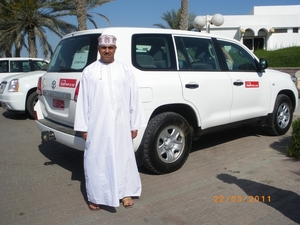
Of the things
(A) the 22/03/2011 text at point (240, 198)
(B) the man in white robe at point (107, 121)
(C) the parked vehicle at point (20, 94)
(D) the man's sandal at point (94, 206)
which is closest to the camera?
(B) the man in white robe at point (107, 121)

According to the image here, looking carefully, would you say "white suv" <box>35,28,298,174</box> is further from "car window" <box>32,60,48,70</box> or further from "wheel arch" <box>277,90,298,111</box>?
"car window" <box>32,60,48,70</box>

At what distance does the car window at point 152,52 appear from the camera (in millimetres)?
3990

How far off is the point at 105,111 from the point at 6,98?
20.8ft

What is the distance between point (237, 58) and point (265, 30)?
25.6m

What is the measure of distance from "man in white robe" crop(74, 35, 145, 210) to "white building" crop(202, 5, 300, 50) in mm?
25994

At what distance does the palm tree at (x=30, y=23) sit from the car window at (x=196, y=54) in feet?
Result: 49.1

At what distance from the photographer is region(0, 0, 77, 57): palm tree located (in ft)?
57.1

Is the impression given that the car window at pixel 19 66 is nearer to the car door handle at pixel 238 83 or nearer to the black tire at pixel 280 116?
the car door handle at pixel 238 83

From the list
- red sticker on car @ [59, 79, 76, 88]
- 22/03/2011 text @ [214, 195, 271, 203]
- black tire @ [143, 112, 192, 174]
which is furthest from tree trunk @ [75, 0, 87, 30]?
22/03/2011 text @ [214, 195, 271, 203]

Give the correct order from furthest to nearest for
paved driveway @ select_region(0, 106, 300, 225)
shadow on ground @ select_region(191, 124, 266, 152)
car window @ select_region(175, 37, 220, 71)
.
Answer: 1. shadow on ground @ select_region(191, 124, 266, 152)
2. car window @ select_region(175, 37, 220, 71)
3. paved driveway @ select_region(0, 106, 300, 225)

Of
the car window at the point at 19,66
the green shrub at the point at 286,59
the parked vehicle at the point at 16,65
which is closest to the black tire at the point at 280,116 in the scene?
the parked vehicle at the point at 16,65

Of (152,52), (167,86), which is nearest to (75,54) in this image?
(152,52)

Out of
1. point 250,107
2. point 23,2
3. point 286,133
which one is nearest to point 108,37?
point 250,107

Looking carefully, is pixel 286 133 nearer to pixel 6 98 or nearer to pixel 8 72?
pixel 6 98
